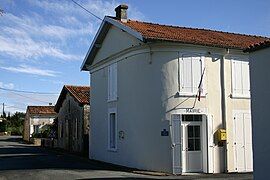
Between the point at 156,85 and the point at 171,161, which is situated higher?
the point at 156,85

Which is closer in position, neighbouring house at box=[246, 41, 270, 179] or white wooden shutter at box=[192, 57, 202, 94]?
neighbouring house at box=[246, 41, 270, 179]

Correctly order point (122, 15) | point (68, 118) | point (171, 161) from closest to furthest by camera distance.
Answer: point (171, 161)
point (122, 15)
point (68, 118)

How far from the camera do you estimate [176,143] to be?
1684 cm

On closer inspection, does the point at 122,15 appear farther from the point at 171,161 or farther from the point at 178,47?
the point at 171,161

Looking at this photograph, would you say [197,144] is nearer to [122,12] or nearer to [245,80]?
[245,80]

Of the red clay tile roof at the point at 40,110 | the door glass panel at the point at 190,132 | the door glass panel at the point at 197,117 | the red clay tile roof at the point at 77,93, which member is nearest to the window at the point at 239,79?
the door glass panel at the point at 197,117

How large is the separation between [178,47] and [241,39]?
503 cm

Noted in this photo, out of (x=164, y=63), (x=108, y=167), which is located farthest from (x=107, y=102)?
(x=164, y=63)

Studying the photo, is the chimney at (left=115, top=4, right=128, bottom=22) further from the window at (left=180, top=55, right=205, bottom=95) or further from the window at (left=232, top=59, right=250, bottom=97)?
the window at (left=232, top=59, right=250, bottom=97)

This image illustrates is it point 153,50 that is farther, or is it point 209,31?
point 209,31

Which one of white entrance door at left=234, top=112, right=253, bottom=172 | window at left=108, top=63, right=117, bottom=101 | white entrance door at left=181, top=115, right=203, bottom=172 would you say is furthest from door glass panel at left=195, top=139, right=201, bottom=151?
window at left=108, top=63, right=117, bottom=101

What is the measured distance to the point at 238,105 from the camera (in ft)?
60.0

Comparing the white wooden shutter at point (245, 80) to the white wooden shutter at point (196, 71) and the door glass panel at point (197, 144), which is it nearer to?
the white wooden shutter at point (196, 71)

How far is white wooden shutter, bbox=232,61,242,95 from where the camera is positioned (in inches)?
722
